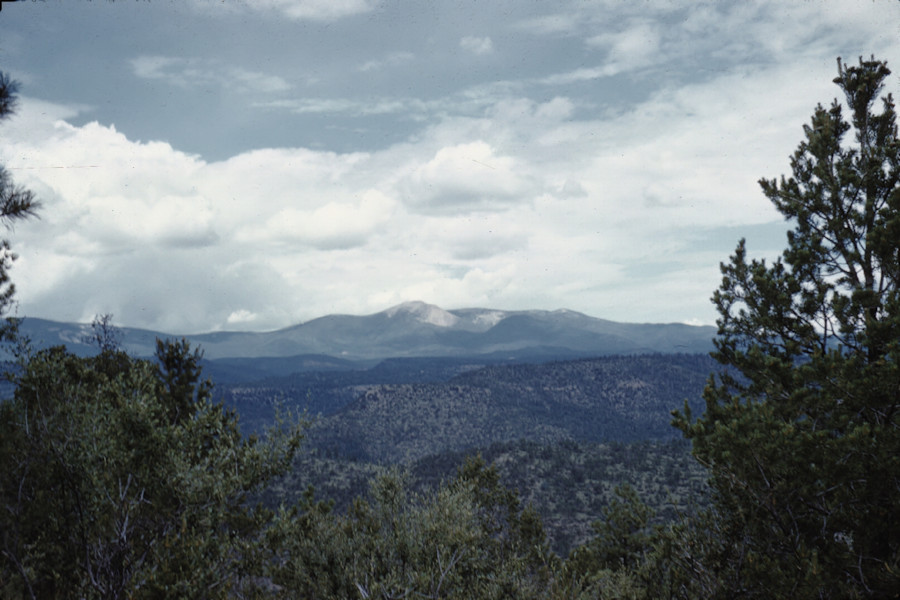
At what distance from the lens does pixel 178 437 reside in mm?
14656

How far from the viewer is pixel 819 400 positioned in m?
16.2

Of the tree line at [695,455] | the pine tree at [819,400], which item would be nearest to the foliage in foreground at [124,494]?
the tree line at [695,455]

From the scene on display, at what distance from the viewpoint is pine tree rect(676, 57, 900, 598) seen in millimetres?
14008

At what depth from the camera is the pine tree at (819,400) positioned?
14.0 metres

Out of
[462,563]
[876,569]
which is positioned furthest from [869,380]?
[462,563]

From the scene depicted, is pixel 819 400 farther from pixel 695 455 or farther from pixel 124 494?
pixel 124 494

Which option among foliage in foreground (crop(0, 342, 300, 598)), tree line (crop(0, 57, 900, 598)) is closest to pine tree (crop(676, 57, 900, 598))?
tree line (crop(0, 57, 900, 598))

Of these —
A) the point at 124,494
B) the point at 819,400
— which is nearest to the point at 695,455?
the point at 819,400

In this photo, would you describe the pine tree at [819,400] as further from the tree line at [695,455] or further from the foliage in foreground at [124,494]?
the foliage in foreground at [124,494]

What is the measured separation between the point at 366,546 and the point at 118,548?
291 inches

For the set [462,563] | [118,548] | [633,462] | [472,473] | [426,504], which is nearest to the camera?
[118,548]

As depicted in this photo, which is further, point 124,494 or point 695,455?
point 695,455

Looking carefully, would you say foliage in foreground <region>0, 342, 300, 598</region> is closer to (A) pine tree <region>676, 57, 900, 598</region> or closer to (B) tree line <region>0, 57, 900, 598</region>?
(B) tree line <region>0, 57, 900, 598</region>

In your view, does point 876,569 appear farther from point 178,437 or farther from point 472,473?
point 472,473
